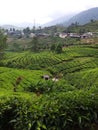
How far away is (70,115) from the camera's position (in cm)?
1034

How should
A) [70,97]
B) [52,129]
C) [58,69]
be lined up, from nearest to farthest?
[52,129] < [70,97] < [58,69]

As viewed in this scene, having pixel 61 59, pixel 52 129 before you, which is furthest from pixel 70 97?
pixel 61 59

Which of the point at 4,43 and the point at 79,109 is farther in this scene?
the point at 4,43

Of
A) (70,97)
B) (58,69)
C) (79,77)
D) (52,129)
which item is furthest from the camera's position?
(58,69)

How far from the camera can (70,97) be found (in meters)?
10.7

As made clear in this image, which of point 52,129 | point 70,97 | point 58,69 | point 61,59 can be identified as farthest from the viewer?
point 61,59

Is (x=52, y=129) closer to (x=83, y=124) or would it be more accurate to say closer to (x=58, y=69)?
(x=83, y=124)

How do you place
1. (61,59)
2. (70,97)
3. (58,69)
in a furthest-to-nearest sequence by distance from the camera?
(61,59) → (58,69) → (70,97)

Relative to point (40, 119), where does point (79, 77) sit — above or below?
below

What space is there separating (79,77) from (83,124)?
50.3m

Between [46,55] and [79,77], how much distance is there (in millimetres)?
25920

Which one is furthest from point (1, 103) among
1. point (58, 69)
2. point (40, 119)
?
point (58, 69)

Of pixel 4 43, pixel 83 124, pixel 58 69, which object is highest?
pixel 83 124

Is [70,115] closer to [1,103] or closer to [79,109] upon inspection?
[79,109]
